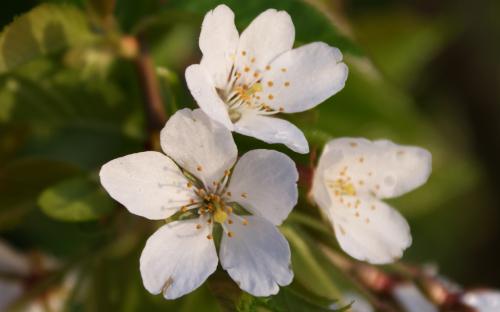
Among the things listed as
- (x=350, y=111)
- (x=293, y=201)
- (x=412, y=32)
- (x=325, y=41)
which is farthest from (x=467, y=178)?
(x=293, y=201)

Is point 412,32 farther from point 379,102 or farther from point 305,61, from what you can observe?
point 305,61

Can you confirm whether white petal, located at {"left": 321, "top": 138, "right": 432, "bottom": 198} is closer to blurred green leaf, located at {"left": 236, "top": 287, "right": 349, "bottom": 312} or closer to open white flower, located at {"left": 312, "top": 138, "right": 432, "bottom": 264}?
open white flower, located at {"left": 312, "top": 138, "right": 432, "bottom": 264}

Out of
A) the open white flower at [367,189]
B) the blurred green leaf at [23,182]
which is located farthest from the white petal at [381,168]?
the blurred green leaf at [23,182]

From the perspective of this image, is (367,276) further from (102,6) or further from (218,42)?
(102,6)

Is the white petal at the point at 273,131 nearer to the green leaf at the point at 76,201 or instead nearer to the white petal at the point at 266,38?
the white petal at the point at 266,38

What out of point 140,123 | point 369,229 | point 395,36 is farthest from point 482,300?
point 395,36

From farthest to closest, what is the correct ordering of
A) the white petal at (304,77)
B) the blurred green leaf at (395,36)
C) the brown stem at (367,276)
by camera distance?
the blurred green leaf at (395,36) < the brown stem at (367,276) < the white petal at (304,77)

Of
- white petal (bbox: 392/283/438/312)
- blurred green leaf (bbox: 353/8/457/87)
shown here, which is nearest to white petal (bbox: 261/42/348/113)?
white petal (bbox: 392/283/438/312)
